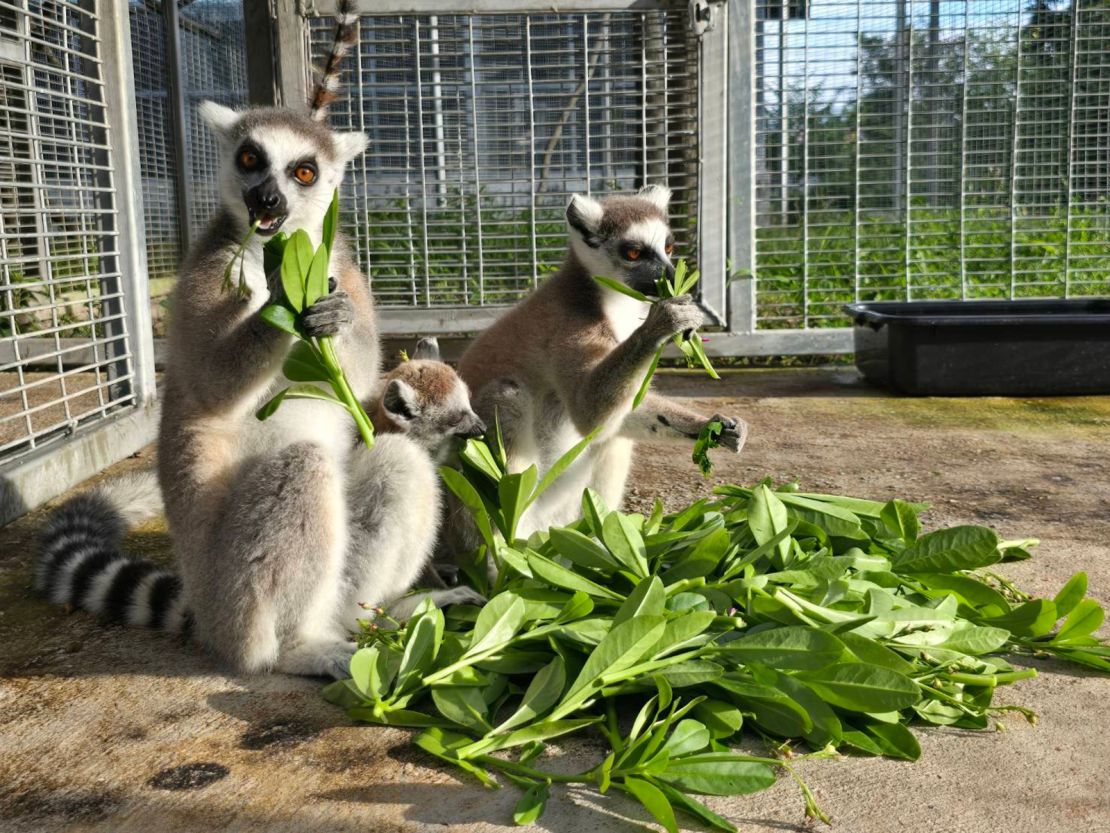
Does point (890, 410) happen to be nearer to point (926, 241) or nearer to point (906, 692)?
point (926, 241)

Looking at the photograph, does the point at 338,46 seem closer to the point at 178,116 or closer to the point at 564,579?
the point at 564,579

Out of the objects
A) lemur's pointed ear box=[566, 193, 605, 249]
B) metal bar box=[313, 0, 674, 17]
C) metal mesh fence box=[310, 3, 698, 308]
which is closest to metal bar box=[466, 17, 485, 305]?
metal mesh fence box=[310, 3, 698, 308]

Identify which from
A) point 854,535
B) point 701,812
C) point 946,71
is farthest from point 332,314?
point 946,71

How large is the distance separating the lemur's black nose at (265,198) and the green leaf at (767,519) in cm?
177

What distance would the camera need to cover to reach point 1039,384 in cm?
720

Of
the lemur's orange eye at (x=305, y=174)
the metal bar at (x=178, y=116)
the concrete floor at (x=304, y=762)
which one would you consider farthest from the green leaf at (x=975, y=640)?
the metal bar at (x=178, y=116)

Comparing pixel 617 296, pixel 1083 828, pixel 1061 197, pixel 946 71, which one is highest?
pixel 946 71

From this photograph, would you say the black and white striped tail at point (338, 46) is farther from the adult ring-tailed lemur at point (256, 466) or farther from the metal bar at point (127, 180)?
the metal bar at point (127, 180)

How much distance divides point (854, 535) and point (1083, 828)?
4.61 ft

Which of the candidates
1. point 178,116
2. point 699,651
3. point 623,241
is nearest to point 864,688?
point 699,651

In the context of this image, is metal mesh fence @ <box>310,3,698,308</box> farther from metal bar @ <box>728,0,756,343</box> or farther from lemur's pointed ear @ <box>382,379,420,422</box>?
lemur's pointed ear @ <box>382,379,420,422</box>

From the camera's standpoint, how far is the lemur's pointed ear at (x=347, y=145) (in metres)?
3.67

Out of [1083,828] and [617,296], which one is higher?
[617,296]

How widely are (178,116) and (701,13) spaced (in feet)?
13.4
